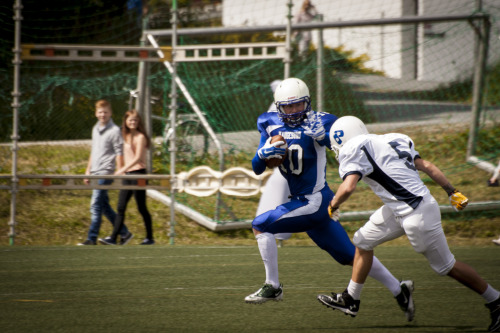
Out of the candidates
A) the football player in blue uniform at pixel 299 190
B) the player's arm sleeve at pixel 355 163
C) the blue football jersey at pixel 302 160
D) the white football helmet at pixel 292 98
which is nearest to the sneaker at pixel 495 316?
the football player in blue uniform at pixel 299 190

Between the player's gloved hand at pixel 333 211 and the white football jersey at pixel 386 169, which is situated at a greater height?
the white football jersey at pixel 386 169

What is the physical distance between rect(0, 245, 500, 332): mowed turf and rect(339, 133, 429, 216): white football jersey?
855 mm

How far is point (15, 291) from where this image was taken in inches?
240

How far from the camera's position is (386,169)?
15.8ft

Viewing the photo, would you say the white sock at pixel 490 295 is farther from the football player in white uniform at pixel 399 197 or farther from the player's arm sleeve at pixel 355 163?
the player's arm sleeve at pixel 355 163

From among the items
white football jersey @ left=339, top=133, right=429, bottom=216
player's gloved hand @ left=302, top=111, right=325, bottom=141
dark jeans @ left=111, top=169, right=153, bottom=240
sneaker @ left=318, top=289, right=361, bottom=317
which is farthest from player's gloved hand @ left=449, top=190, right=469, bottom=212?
dark jeans @ left=111, top=169, right=153, bottom=240

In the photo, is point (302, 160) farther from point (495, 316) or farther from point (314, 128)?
point (495, 316)

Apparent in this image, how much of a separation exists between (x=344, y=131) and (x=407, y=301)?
4.05 ft

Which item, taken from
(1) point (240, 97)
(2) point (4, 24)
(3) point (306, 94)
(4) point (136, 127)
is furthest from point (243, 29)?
(3) point (306, 94)

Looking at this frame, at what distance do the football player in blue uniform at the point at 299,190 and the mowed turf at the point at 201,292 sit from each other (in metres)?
0.42

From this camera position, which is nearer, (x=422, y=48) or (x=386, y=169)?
(x=386, y=169)

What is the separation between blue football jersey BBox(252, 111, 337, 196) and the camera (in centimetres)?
549

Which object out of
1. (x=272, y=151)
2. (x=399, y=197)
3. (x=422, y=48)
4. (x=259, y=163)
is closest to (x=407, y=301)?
(x=399, y=197)

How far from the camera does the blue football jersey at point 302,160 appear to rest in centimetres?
549
